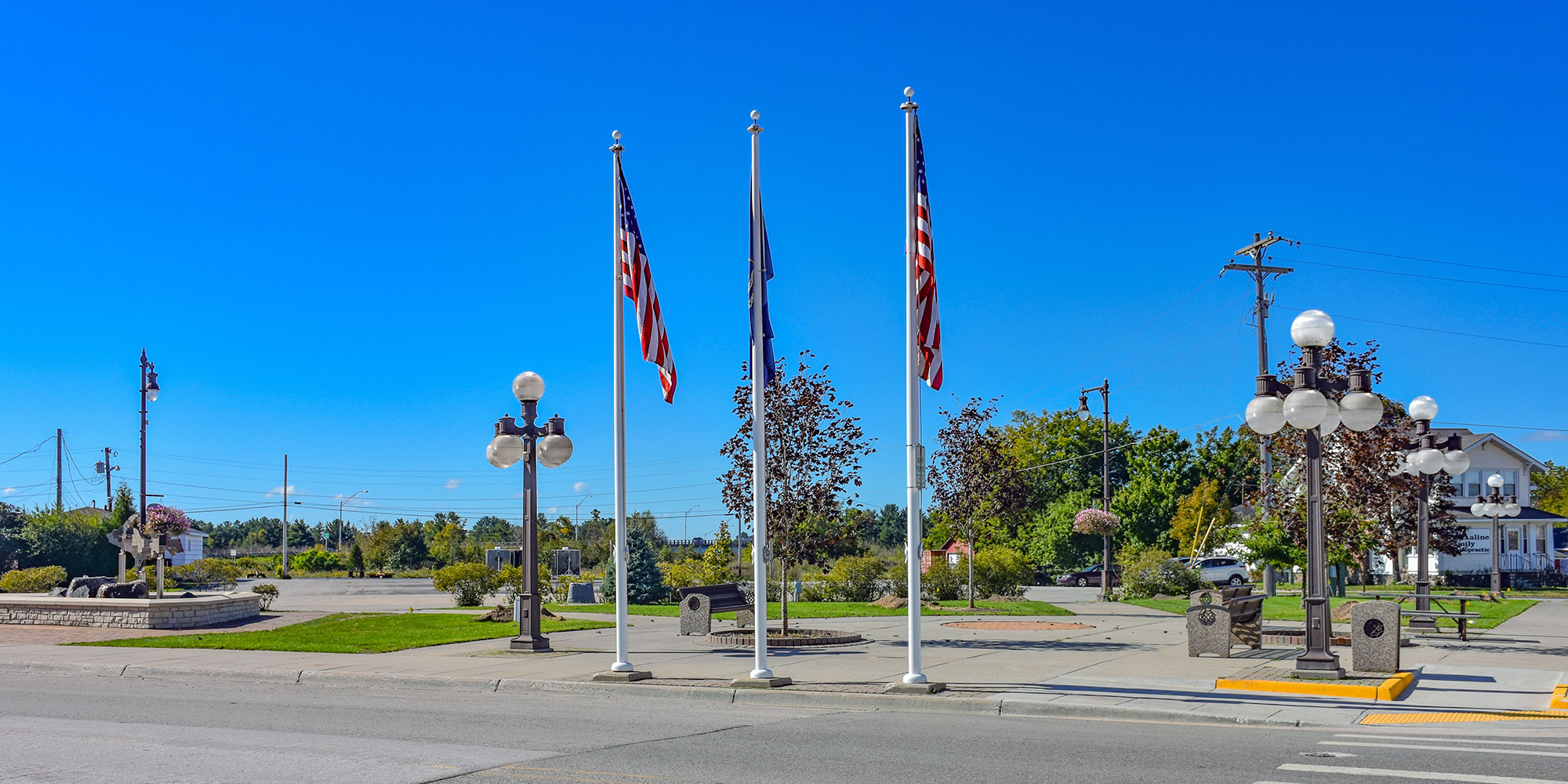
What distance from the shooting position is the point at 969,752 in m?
9.62

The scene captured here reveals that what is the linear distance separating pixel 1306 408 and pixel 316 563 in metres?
85.6

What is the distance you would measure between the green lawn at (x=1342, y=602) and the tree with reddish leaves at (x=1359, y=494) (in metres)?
1.74

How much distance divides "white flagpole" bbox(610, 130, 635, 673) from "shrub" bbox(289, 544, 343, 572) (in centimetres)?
7854

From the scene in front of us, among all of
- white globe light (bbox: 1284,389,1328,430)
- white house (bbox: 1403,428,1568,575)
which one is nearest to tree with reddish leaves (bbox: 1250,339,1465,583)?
white globe light (bbox: 1284,389,1328,430)

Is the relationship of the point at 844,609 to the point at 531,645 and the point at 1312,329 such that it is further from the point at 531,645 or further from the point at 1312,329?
the point at 1312,329

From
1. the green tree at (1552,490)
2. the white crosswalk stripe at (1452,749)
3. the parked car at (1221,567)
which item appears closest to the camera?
the white crosswalk stripe at (1452,749)

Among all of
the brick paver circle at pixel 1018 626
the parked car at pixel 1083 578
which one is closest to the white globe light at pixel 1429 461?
the brick paver circle at pixel 1018 626

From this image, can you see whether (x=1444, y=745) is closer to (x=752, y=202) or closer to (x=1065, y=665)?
(x=1065, y=665)

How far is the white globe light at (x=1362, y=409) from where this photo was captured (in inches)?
550

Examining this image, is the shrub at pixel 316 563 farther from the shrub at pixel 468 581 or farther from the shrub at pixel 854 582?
the shrub at pixel 854 582

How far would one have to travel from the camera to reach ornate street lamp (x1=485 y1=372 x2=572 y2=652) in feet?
59.6

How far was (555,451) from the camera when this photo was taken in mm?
18094

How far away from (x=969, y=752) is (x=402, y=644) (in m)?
13.6

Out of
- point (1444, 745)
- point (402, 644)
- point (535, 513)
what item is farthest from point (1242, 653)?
point (402, 644)
